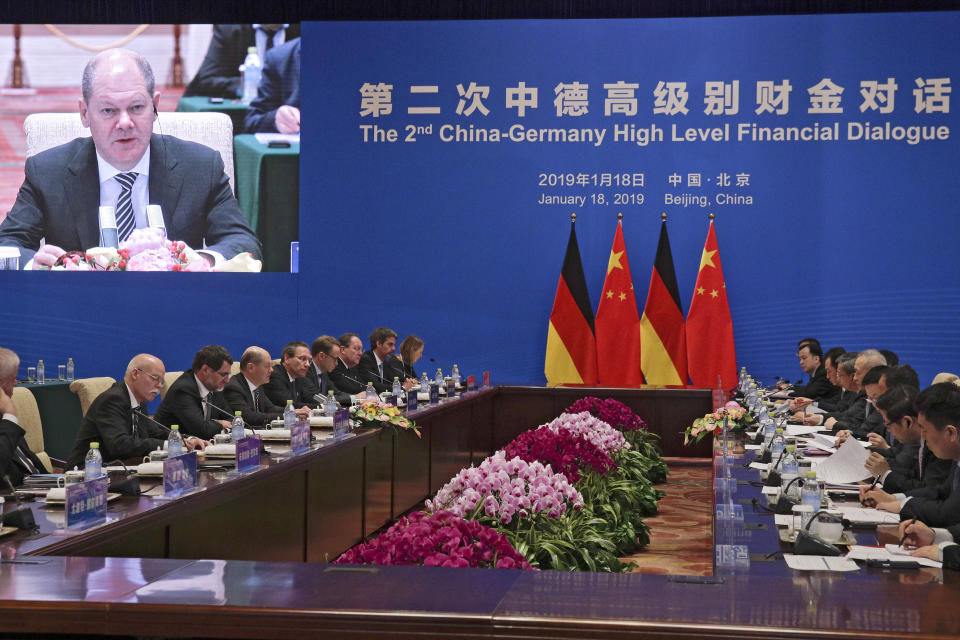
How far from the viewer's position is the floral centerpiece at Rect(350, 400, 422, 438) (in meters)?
4.91

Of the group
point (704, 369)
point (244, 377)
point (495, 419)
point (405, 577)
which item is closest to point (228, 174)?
point (495, 419)

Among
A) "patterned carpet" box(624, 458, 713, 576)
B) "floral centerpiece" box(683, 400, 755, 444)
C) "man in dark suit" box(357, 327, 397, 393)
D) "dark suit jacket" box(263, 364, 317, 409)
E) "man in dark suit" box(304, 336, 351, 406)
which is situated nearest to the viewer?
"patterned carpet" box(624, 458, 713, 576)

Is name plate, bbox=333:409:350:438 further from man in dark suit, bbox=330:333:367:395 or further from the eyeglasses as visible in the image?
man in dark suit, bbox=330:333:367:395

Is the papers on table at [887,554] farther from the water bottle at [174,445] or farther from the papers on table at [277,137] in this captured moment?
the papers on table at [277,137]

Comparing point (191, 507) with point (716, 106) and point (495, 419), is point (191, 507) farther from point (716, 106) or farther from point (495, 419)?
point (716, 106)

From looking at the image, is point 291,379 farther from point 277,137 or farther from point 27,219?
point 27,219

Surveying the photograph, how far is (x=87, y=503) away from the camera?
2.57m

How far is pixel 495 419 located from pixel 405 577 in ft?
20.6

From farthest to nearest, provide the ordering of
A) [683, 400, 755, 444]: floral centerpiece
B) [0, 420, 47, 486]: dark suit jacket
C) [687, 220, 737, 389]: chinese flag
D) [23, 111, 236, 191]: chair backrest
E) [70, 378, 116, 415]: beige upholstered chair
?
1. [23, 111, 236, 191]: chair backrest
2. [687, 220, 737, 389]: chinese flag
3. [70, 378, 116, 415]: beige upholstered chair
4. [683, 400, 755, 444]: floral centerpiece
5. [0, 420, 47, 486]: dark suit jacket

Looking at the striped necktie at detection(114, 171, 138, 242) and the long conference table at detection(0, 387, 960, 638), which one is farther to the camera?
the striped necktie at detection(114, 171, 138, 242)

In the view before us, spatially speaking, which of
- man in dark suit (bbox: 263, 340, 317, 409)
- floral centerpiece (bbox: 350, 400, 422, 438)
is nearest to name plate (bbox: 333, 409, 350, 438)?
floral centerpiece (bbox: 350, 400, 422, 438)

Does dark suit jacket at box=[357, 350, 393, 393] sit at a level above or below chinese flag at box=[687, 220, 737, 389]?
below

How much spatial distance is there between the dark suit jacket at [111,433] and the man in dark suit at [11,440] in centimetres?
27

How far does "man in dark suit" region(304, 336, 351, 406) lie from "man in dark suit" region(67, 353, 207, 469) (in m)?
2.16
